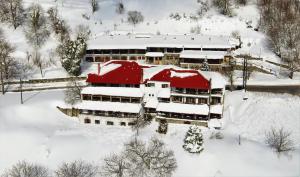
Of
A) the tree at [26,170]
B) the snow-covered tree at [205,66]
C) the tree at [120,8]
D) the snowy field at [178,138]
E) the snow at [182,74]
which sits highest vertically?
the tree at [120,8]

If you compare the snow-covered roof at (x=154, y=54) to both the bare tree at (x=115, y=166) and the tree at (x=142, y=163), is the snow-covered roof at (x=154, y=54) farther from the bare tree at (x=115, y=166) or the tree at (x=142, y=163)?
the bare tree at (x=115, y=166)

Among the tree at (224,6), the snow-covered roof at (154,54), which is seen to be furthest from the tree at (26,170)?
the tree at (224,6)

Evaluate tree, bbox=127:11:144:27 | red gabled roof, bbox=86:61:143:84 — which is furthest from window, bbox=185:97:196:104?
tree, bbox=127:11:144:27

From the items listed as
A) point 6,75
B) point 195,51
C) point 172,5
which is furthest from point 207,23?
point 6,75

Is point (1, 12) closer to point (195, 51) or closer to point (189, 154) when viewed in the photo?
point (195, 51)

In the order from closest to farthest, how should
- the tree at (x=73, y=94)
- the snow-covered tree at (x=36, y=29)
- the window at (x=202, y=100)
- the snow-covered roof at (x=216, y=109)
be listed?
the snow-covered roof at (x=216, y=109), the window at (x=202, y=100), the tree at (x=73, y=94), the snow-covered tree at (x=36, y=29)

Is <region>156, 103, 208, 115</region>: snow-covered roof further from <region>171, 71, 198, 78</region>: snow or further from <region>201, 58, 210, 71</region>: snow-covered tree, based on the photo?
<region>201, 58, 210, 71</region>: snow-covered tree

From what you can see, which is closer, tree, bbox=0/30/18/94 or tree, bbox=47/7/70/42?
tree, bbox=0/30/18/94

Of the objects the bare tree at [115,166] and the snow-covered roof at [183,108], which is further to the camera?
the snow-covered roof at [183,108]
